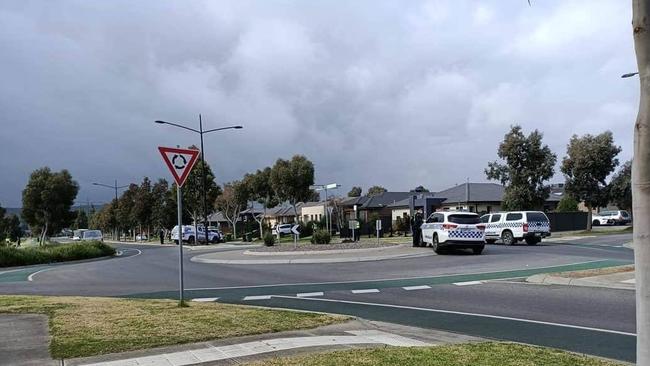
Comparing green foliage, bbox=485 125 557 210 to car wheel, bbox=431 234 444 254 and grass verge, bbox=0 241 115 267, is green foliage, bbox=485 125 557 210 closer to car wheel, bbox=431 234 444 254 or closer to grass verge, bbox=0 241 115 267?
car wheel, bbox=431 234 444 254

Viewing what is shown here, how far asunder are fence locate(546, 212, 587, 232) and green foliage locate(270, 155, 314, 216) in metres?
25.2

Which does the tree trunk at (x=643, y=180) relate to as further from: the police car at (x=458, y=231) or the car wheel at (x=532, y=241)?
the car wheel at (x=532, y=241)

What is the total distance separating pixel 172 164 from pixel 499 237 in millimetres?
28311

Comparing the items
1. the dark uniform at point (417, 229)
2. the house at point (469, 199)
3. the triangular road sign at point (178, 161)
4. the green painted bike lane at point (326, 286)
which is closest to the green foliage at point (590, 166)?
the house at point (469, 199)

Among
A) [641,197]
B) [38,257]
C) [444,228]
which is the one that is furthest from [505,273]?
[38,257]

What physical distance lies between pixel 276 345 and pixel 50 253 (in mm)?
29249

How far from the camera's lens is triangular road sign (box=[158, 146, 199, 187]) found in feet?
35.0

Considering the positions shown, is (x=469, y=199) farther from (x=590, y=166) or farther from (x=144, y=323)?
(x=144, y=323)

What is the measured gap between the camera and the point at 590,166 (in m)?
47.2

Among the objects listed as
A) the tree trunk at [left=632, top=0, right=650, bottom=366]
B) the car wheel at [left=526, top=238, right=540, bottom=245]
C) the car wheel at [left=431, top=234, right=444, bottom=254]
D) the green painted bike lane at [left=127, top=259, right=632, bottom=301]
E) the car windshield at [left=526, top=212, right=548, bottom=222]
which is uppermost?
the tree trunk at [left=632, top=0, right=650, bottom=366]

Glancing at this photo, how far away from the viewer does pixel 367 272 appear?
18984mm

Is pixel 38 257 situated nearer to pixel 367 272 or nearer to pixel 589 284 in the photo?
pixel 367 272

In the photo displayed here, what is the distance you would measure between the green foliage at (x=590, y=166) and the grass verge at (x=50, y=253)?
36.0 m

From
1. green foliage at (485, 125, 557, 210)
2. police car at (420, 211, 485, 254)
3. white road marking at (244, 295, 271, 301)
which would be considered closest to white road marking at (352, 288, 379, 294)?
white road marking at (244, 295, 271, 301)
